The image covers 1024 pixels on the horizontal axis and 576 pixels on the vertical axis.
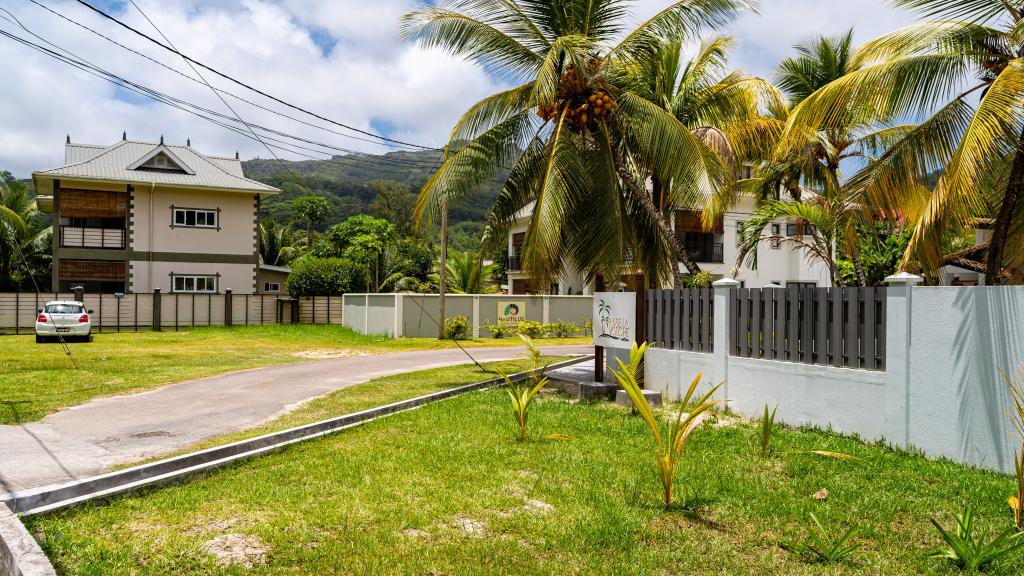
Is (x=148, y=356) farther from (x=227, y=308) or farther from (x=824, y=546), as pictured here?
(x=824, y=546)

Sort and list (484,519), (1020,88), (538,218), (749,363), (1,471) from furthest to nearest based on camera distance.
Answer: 1. (538,218)
2. (749,363)
3. (1020,88)
4. (1,471)
5. (484,519)

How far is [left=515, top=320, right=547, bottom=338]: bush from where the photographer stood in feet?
91.3

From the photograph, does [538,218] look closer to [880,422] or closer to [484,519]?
[880,422]

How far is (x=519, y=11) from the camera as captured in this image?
12758 millimetres

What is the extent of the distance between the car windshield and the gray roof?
10932mm

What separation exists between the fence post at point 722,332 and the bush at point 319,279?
2853 centimetres

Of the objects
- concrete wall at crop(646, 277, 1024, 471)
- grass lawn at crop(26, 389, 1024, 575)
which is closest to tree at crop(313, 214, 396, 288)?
grass lawn at crop(26, 389, 1024, 575)

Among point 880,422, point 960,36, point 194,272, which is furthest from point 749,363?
point 194,272

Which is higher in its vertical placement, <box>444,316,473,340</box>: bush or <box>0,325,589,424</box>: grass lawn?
<box>444,316,473,340</box>: bush

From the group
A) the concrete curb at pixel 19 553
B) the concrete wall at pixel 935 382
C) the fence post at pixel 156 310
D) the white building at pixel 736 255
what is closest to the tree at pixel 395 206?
the white building at pixel 736 255

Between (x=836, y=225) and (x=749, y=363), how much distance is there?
4.21m

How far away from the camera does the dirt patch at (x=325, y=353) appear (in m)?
20.1

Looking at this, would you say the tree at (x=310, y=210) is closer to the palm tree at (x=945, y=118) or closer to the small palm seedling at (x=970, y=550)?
the palm tree at (x=945, y=118)

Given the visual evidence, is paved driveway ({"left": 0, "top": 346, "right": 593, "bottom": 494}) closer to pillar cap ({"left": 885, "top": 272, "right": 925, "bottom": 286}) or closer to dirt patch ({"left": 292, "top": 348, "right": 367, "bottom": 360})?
dirt patch ({"left": 292, "top": 348, "right": 367, "bottom": 360})
